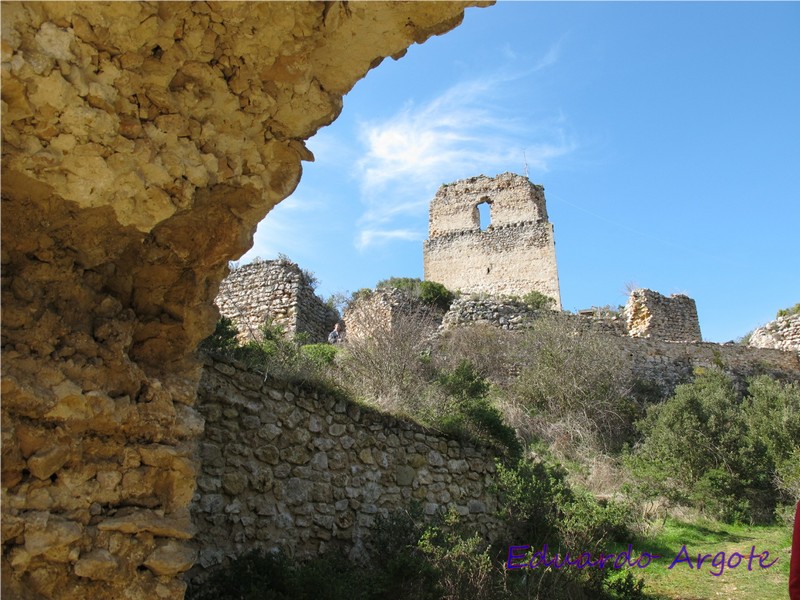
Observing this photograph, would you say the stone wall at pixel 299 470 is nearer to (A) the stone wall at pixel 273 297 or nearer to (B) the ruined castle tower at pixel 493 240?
(A) the stone wall at pixel 273 297

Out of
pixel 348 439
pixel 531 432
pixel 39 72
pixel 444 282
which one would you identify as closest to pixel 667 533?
pixel 531 432

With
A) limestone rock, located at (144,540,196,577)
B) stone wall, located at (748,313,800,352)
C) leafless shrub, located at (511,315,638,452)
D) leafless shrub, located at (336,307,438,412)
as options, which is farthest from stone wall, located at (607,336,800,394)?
limestone rock, located at (144,540,196,577)

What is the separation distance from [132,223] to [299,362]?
15.0 ft

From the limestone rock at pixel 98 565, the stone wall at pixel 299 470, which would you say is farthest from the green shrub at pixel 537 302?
the limestone rock at pixel 98 565

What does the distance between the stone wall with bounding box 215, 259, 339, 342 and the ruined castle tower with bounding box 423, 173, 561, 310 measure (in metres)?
10.5

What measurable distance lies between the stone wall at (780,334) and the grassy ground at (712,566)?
11722 millimetres

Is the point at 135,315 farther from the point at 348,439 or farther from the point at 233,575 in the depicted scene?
the point at 348,439

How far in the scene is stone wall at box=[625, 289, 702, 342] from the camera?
64.3 feet

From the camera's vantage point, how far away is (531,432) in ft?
42.1

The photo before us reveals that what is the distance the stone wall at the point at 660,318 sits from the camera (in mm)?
19584

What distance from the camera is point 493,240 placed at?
26266 mm

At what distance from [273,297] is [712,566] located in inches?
427

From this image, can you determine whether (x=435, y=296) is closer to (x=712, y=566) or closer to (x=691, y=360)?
(x=691, y=360)

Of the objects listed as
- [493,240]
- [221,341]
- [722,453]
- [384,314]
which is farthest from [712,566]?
[493,240]
